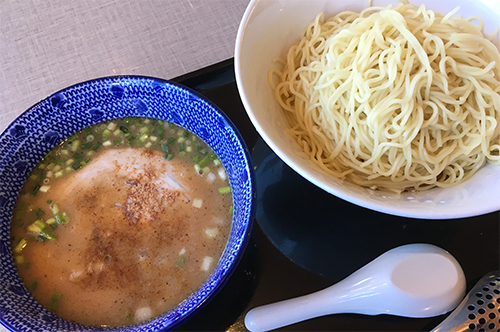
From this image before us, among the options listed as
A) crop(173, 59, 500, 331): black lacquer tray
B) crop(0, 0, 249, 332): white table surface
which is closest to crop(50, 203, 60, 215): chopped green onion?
crop(173, 59, 500, 331): black lacquer tray

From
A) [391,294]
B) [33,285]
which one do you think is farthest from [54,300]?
[391,294]

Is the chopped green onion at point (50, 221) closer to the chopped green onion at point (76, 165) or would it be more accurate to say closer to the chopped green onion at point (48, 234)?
the chopped green onion at point (48, 234)

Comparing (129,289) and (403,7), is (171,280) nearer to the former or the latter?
(129,289)

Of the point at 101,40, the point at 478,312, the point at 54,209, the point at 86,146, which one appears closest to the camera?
the point at 478,312

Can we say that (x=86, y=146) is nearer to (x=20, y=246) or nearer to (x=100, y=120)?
(x=100, y=120)

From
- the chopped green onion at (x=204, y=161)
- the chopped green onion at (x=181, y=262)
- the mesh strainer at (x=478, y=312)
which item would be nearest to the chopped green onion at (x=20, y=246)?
the chopped green onion at (x=181, y=262)

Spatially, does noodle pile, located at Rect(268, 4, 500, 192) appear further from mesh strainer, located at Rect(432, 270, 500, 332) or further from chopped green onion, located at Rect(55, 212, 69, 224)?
chopped green onion, located at Rect(55, 212, 69, 224)
